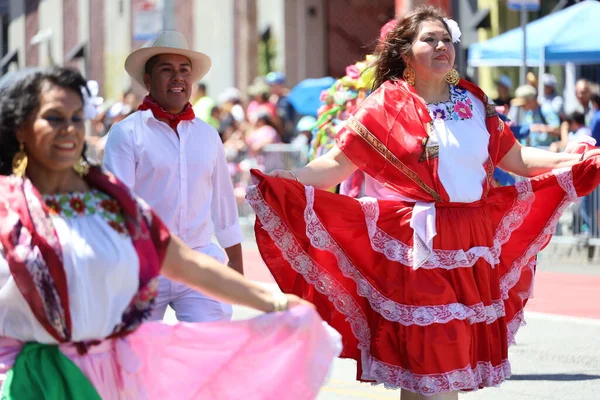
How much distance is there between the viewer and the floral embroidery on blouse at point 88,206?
4.31 metres

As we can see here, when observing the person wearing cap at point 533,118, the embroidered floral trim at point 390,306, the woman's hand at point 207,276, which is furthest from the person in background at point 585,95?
the woman's hand at point 207,276

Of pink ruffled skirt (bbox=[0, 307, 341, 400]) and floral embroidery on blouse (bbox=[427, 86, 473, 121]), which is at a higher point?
floral embroidery on blouse (bbox=[427, 86, 473, 121])

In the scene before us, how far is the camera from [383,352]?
6.46 metres

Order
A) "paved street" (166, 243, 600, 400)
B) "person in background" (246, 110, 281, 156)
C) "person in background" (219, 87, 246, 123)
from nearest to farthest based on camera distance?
"paved street" (166, 243, 600, 400) → "person in background" (246, 110, 281, 156) → "person in background" (219, 87, 246, 123)

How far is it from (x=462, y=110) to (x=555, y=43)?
9831mm

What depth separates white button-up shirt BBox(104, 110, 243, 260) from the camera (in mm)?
6117

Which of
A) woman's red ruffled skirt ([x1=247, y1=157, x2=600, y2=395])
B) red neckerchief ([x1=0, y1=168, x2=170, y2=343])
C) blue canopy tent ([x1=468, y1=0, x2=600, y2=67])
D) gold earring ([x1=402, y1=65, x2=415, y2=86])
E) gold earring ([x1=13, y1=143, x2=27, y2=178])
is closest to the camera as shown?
red neckerchief ([x1=0, y1=168, x2=170, y2=343])

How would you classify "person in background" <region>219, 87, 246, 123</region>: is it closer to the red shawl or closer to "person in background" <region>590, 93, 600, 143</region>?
"person in background" <region>590, 93, 600, 143</region>

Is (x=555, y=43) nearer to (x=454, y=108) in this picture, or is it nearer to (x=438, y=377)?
(x=454, y=108)

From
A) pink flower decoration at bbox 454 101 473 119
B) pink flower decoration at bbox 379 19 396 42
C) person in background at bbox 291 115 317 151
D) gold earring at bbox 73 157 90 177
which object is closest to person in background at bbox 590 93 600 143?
person in background at bbox 291 115 317 151

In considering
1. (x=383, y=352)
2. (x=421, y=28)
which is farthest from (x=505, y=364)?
(x=421, y=28)

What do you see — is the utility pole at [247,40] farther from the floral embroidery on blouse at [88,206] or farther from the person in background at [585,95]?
the floral embroidery on blouse at [88,206]

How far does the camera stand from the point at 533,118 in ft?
50.8

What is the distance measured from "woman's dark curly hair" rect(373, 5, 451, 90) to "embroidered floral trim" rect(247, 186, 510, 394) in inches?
37.4
